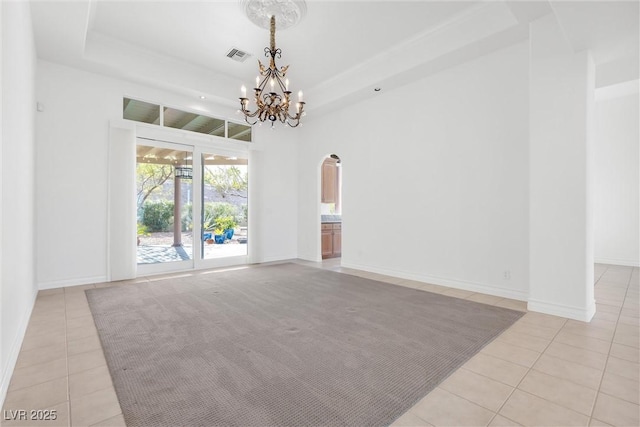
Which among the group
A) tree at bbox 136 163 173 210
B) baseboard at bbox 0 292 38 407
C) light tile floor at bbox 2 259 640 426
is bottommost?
light tile floor at bbox 2 259 640 426

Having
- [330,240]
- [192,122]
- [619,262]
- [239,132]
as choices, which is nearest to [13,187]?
[192,122]

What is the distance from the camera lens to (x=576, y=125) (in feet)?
10.3

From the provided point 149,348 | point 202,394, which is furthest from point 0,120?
point 202,394

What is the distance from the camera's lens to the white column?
3123 millimetres

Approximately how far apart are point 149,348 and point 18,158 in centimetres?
188

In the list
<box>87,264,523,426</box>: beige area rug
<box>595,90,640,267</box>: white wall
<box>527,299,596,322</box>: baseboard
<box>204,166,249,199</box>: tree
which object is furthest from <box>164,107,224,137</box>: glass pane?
<box>595,90,640,267</box>: white wall

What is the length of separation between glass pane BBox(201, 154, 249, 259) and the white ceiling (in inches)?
55.4

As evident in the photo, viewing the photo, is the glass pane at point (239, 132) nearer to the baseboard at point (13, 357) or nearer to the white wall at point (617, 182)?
the baseboard at point (13, 357)

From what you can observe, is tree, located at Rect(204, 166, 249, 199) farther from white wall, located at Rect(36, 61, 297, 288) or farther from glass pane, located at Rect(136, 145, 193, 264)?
white wall, located at Rect(36, 61, 297, 288)

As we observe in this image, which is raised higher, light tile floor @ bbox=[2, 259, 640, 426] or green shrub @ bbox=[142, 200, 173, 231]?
green shrub @ bbox=[142, 200, 173, 231]

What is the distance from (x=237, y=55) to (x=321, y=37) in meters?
1.37

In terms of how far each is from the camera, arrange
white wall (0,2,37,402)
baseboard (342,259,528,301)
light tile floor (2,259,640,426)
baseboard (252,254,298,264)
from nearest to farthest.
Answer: light tile floor (2,259,640,426), white wall (0,2,37,402), baseboard (342,259,528,301), baseboard (252,254,298,264)

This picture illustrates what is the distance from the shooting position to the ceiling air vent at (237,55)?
4.56 meters

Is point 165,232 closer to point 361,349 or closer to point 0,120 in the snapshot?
point 0,120
